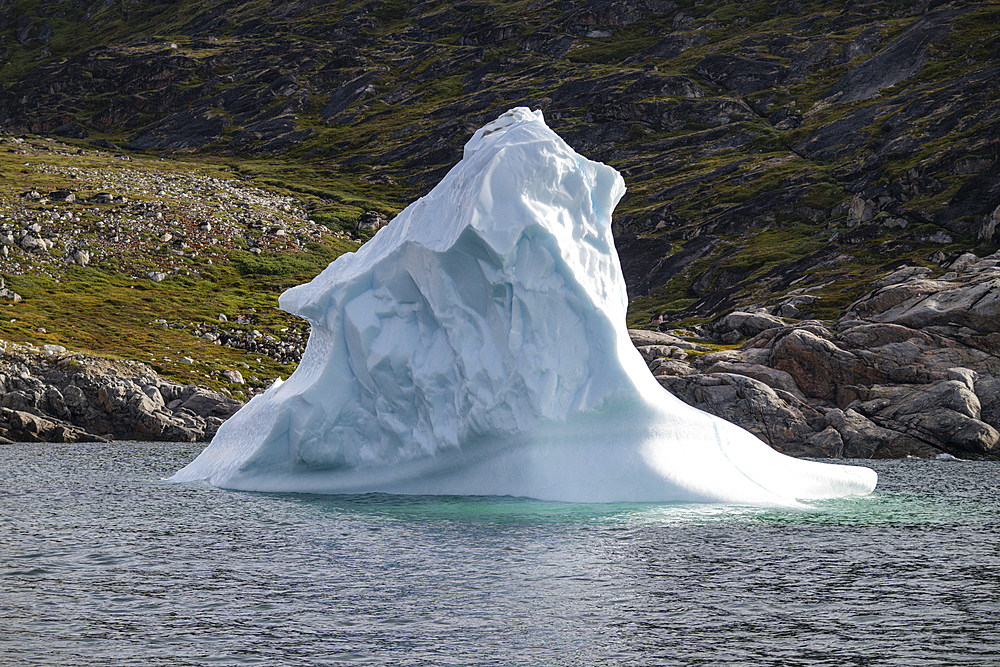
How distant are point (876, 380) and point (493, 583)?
42869 millimetres

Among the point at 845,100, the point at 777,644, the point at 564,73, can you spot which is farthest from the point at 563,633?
the point at 564,73

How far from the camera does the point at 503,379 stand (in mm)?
22812

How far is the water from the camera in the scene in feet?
33.9

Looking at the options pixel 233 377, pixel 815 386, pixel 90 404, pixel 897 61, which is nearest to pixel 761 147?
pixel 897 61

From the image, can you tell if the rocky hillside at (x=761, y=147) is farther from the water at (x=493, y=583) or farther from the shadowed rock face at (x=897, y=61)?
the water at (x=493, y=583)

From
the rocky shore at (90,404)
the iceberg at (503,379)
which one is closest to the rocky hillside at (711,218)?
the rocky shore at (90,404)

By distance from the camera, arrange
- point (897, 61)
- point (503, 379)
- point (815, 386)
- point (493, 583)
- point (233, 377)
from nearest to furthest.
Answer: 1. point (493, 583)
2. point (503, 379)
3. point (815, 386)
4. point (233, 377)
5. point (897, 61)

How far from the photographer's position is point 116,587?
13.4 m

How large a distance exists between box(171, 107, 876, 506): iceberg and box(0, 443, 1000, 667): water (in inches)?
48.0

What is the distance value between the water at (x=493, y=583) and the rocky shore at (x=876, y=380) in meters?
22.7

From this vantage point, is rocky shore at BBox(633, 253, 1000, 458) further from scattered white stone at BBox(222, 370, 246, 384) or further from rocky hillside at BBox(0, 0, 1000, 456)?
scattered white stone at BBox(222, 370, 246, 384)

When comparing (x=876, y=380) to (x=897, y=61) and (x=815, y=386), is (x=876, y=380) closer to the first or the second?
(x=815, y=386)

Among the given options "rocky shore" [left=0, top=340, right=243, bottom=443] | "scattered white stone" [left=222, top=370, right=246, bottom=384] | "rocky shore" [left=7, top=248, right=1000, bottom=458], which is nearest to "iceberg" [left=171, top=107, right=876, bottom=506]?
"rocky shore" [left=7, top=248, right=1000, bottom=458]

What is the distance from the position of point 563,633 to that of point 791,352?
44.7 metres
